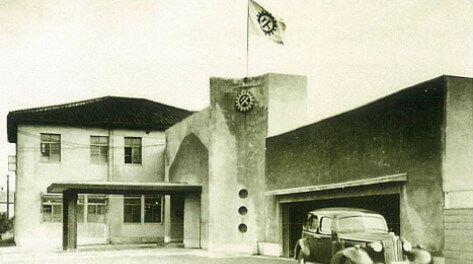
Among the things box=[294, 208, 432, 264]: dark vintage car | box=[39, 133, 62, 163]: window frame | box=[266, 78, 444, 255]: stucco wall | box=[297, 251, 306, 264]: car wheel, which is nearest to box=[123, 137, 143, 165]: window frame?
box=[39, 133, 62, 163]: window frame

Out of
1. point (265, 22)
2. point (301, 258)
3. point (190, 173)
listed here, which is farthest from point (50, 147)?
point (301, 258)

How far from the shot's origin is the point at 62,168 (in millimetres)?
28234

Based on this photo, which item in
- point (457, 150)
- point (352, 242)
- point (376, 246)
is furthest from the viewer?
point (352, 242)

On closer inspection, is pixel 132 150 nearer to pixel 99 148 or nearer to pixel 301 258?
pixel 99 148

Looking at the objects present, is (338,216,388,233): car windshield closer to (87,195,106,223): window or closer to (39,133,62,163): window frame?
(87,195,106,223): window

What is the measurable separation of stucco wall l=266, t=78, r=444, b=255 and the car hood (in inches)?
40.1

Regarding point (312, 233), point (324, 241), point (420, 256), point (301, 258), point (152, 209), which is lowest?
point (301, 258)

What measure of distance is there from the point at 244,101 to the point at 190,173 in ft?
13.9

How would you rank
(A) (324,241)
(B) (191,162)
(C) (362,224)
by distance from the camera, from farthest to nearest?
(B) (191,162) → (A) (324,241) → (C) (362,224)

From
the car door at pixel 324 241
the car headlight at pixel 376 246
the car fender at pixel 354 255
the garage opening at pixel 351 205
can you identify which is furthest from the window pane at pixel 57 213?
the car headlight at pixel 376 246

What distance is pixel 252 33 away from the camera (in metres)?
19.4

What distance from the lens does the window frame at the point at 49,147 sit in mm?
27906

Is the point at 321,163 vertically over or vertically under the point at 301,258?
over

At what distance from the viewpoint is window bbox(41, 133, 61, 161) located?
27938 millimetres
